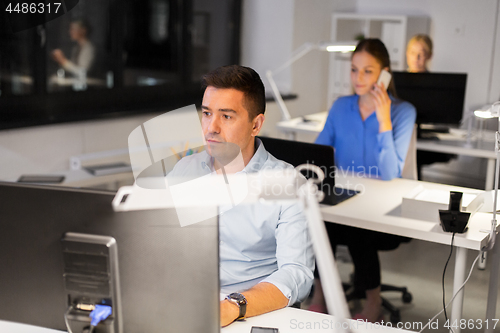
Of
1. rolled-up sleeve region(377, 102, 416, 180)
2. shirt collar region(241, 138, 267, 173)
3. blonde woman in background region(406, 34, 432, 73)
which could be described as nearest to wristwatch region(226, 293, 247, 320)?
shirt collar region(241, 138, 267, 173)

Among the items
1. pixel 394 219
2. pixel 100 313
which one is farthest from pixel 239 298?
pixel 394 219

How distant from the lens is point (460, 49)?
493cm

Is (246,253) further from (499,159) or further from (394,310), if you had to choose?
(394,310)

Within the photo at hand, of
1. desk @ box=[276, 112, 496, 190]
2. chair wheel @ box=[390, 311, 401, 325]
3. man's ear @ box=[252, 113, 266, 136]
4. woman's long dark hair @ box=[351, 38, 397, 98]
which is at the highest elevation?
woman's long dark hair @ box=[351, 38, 397, 98]

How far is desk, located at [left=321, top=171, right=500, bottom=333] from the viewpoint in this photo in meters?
1.81

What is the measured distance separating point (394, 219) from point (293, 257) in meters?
0.73

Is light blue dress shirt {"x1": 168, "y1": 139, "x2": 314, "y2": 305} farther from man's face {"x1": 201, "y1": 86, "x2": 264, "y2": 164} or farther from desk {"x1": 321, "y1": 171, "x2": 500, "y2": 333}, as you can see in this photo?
desk {"x1": 321, "y1": 171, "x2": 500, "y2": 333}

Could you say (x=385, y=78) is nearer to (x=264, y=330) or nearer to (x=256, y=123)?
(x=256, y=123)

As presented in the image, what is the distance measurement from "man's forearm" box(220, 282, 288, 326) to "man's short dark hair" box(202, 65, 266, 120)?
0.57 meters

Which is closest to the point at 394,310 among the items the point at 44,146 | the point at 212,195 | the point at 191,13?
the point at 212,195

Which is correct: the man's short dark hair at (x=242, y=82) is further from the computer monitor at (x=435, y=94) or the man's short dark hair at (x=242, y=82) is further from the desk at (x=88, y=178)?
the computer monitor at (x=435, y=94)

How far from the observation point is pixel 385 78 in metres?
2.69

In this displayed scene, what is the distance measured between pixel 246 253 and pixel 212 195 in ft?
2.35

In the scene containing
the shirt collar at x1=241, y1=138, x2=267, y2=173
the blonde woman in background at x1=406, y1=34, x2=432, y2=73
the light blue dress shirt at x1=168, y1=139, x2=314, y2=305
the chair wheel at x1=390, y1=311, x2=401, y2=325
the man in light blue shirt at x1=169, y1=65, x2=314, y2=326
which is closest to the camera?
the man in light blue shirt at x1=169, y1=65, x2=314, y2=326
